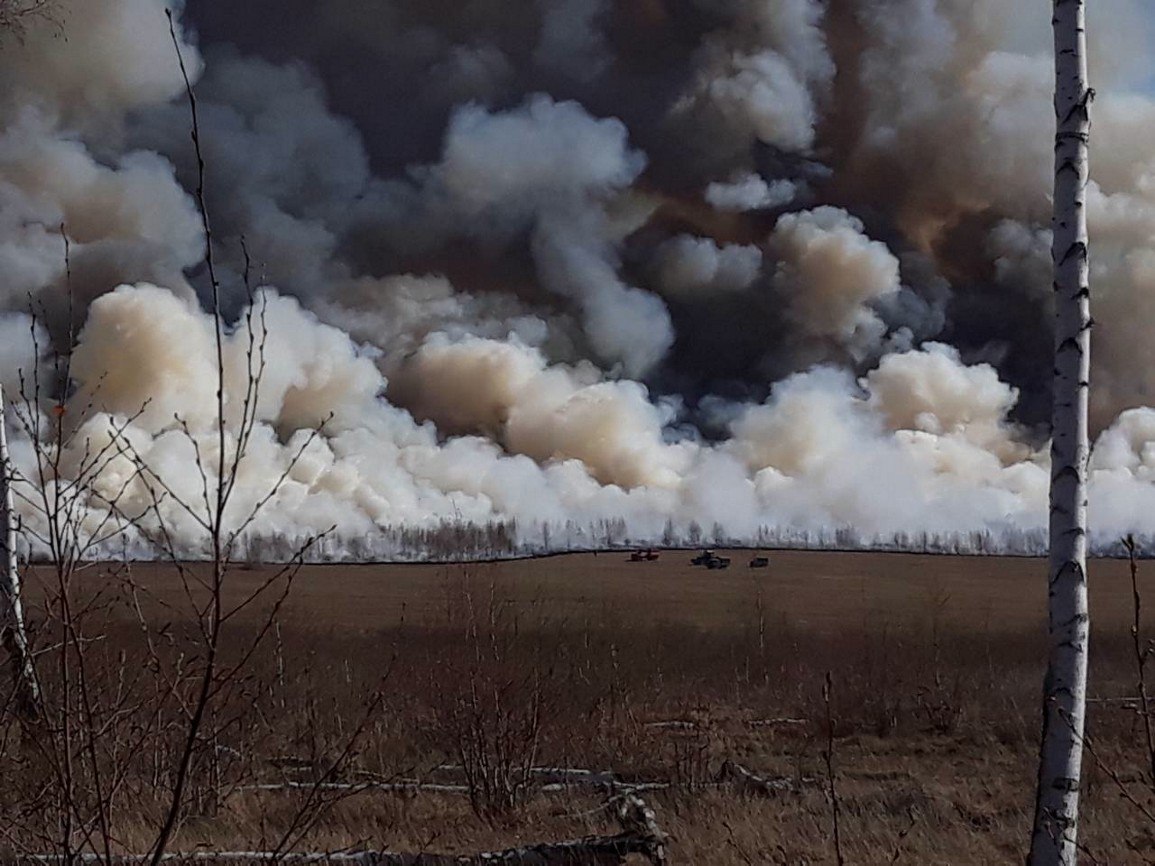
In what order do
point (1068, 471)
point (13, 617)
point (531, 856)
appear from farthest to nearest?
point (531, 856), point (1068, 471), point (13, 617)

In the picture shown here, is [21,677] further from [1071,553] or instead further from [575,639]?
[575,639]

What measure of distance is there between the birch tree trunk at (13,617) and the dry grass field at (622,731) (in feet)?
1.25

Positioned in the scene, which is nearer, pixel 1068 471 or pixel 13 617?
pixel 13 617

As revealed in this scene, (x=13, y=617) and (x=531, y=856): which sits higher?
(x=13, y=617)

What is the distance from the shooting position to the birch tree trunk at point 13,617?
3650mm

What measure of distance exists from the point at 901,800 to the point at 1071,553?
16.7 ft

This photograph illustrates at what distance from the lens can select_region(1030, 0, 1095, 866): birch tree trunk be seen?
17.3 feet

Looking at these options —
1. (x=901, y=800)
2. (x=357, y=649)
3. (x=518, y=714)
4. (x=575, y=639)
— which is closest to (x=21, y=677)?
(x=518, y=714)

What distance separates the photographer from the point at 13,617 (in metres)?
4.86

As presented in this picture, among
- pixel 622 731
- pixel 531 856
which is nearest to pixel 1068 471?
pixel 531 856

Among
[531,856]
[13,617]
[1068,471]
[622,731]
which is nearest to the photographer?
[13,617]

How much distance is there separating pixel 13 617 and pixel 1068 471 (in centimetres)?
539

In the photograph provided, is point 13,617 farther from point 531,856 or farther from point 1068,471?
point 1068,471

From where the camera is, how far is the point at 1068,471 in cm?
548
